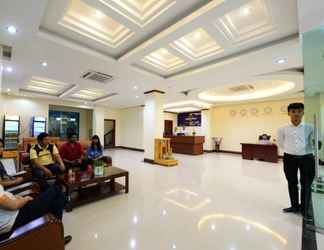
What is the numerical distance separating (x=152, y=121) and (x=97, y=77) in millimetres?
2423

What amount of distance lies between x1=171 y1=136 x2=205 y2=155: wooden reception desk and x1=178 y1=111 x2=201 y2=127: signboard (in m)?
2.02

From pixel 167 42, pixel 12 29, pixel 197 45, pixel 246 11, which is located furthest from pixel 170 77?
pixel 12 29

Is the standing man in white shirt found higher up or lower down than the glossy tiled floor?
higher up

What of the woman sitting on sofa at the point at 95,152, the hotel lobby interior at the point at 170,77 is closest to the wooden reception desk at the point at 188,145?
the hotel lobby interior at the point at 170,77

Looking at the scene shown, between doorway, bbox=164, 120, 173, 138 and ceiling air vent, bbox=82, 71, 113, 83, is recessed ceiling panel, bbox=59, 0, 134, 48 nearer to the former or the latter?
ceiling air vent, bbox=82, 71, 113, 83

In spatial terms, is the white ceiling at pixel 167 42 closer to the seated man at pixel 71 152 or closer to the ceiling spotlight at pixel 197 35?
the ceiling spotlight at pixel 197 35

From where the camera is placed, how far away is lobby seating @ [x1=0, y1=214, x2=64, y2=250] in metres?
1.11

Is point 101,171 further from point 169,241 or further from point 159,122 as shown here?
point 159,122

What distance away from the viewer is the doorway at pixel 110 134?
35.6ft

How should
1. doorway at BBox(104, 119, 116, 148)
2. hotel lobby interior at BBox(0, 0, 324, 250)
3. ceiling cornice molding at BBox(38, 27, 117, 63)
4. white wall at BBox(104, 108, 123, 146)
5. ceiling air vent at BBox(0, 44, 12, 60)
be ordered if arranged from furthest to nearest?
doorway at BBox(104, 119, 116, 148) → white wall at BBox(104, 108, 123, 146) → ceiling air vent at BBox(0, 44, 12, 60) → ceiling cornice molding at BBox(38, 27, 117, 63) → hotel lobby interior at BBox(0, 0, 324, 250)

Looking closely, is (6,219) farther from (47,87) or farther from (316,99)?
(47,87)

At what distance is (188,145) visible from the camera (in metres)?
8.34

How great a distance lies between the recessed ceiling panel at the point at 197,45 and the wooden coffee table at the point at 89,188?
105 inches

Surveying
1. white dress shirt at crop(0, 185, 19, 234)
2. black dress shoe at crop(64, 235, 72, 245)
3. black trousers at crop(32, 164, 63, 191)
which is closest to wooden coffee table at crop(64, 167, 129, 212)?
black trousers at crop(32, 164, 63, 191)
